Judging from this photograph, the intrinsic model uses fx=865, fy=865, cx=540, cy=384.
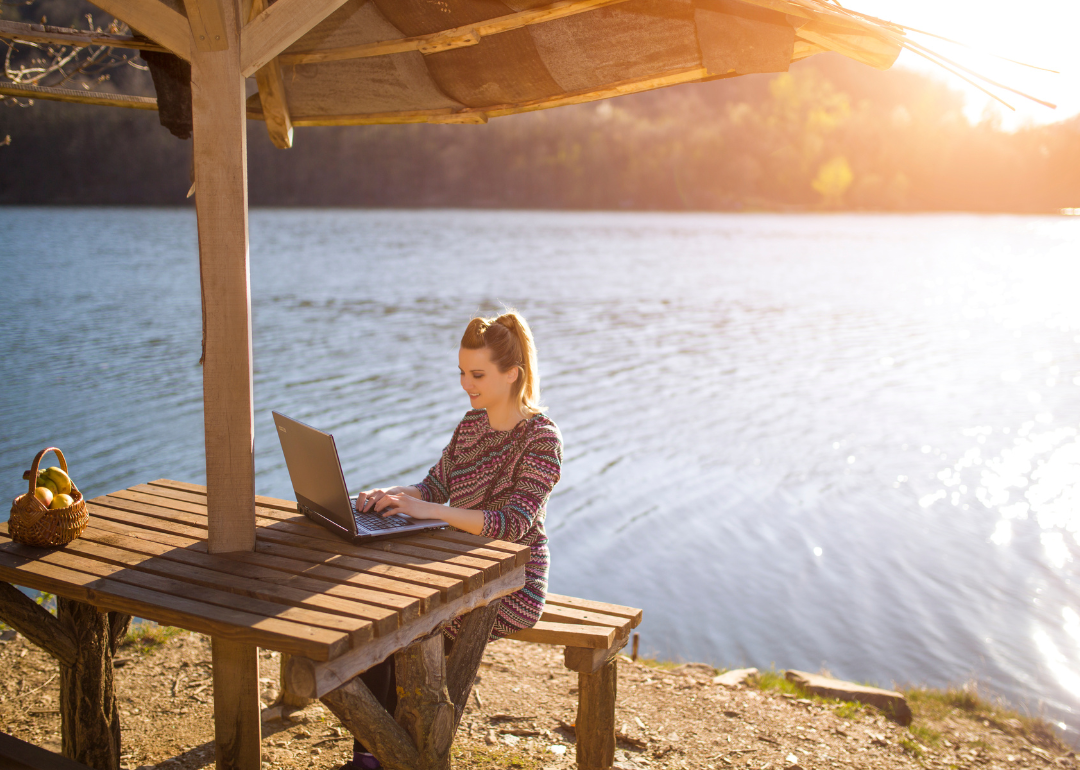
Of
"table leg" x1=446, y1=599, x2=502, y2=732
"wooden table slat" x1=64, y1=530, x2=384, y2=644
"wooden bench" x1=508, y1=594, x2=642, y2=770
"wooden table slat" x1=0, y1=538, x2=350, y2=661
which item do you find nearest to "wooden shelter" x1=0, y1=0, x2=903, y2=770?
"wooden table slat" x1=64, y1=530, x2=384, y2=644

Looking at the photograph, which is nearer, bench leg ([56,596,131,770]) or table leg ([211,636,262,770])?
table leg ([211,636,262,770])

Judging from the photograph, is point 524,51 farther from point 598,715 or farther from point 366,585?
point 598,715

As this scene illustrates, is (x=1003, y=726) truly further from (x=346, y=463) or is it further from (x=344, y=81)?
(x=346, y=463)

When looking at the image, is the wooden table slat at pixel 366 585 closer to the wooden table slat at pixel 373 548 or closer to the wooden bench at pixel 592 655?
the wooden table slat at pixel 373 548

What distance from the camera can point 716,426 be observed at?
35.6ft

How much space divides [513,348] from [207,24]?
1.28 meters

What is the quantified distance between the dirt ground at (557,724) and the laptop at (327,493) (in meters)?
1.21

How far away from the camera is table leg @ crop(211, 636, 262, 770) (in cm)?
238

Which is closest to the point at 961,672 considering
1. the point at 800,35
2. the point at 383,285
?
the point at 800,35

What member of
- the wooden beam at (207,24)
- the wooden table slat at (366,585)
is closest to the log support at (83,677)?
the wooden table slat at (366,585)

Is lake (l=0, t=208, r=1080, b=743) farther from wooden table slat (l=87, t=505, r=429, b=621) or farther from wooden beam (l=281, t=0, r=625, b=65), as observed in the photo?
wooden beam (l=281, t=0, r=625, b=65)

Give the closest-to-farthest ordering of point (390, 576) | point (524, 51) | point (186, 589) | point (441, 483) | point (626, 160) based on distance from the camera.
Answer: point (186, 589)
point (390, 576)
point (441, 483)
point (524, 51)
point (626, 160)

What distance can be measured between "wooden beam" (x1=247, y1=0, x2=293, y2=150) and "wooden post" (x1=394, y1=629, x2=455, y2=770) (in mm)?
2061

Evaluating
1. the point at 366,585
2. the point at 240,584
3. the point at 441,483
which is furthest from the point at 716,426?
the point at 240,584
